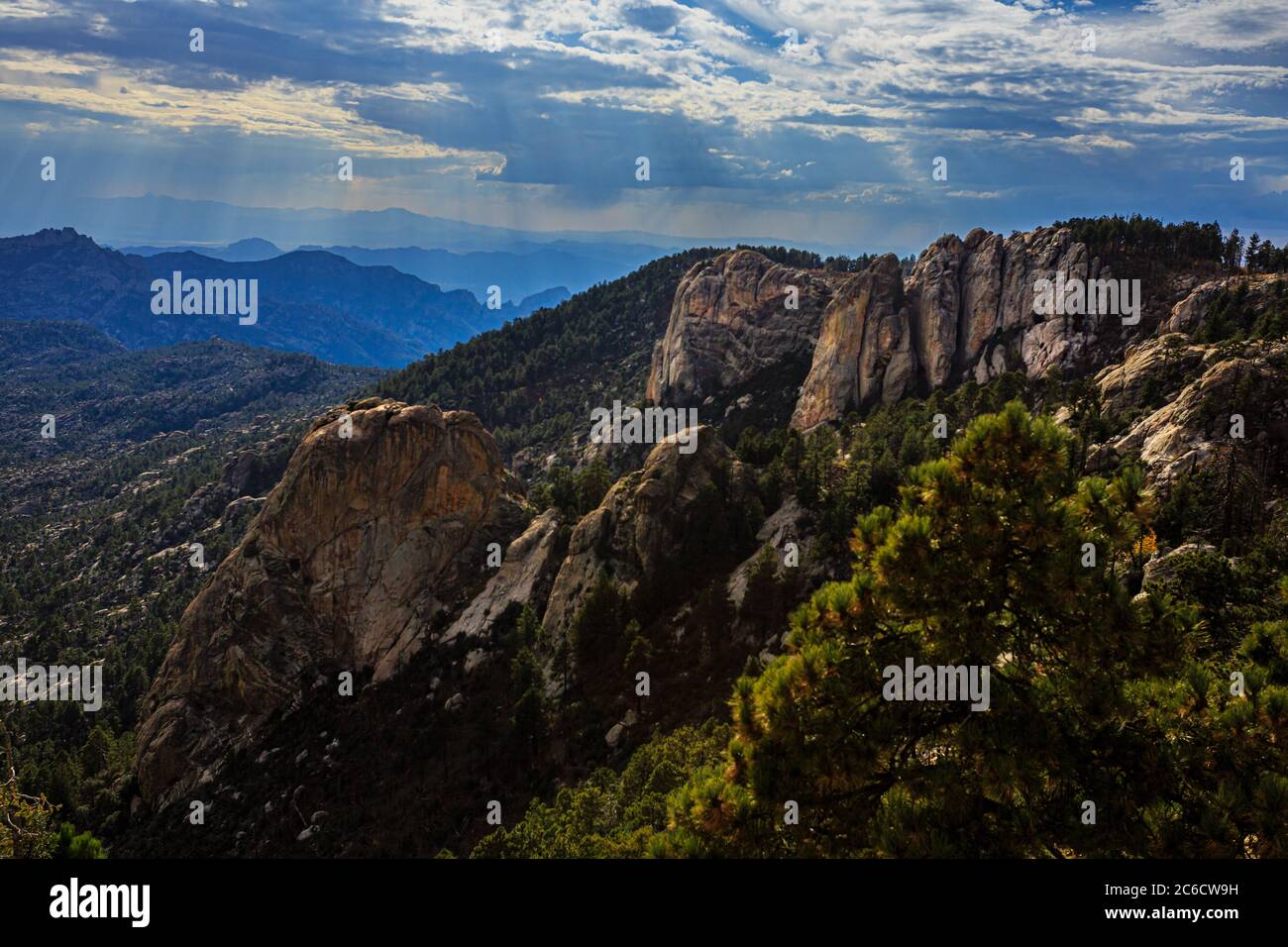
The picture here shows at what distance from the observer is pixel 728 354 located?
141375 millimetres

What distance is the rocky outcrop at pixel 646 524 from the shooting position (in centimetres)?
5416

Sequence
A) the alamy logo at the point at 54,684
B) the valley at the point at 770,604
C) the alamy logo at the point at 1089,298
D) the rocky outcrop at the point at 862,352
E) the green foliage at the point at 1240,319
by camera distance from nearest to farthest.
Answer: the valley at the point at 770,604 → the green foliage at the point at 1240,319 → the alamy logo at the point at 1089,298 → the alamy logo at the point at 54,684 → the rocky outcrop at the point at 862,352

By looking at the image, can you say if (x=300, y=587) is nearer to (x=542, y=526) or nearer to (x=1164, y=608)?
(x=542, y=526)

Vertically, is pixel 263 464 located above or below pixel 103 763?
above

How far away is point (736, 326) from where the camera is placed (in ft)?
468

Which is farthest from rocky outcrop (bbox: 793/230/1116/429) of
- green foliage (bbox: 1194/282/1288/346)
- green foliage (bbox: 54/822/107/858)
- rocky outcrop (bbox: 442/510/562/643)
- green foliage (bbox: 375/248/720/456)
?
green foliage (bbox: 54/822/107/858)

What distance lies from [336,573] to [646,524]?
29.9 meters

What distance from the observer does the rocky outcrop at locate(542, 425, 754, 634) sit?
54156 millimetres

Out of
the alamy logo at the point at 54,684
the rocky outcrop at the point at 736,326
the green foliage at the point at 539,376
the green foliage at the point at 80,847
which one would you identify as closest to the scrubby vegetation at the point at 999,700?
the green foliage at the point at 80,847

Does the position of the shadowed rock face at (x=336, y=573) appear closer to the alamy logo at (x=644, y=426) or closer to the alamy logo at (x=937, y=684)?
the alamy logo at (x=937, y=684)

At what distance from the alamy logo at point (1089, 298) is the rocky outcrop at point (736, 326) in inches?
1701
